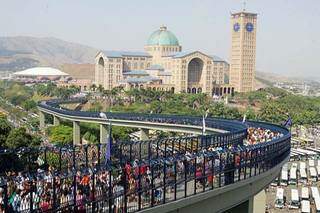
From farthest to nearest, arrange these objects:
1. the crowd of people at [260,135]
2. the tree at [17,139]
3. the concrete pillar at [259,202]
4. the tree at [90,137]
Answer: the tree at [90,137]
the tree at [17,139]
the crowd of people at [260,135]
the concrete pillar at [259,202]

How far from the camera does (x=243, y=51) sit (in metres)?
174

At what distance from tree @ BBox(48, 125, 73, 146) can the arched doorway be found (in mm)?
81296

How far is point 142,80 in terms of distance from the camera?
157m

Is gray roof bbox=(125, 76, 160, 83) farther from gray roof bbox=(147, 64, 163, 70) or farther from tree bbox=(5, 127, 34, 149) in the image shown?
tree bbox=(5, 127, 34, 149)

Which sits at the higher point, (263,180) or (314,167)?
(263,180)

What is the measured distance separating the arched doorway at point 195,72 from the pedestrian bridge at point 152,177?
124 metres

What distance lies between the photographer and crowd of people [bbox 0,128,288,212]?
16.1m

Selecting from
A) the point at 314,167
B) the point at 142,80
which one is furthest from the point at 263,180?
the point at 142,80

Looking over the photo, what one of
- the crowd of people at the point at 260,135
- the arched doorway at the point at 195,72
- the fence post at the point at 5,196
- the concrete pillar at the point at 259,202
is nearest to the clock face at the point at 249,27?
the arched doorway at the point at 195,72

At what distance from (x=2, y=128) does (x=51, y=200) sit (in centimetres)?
2993

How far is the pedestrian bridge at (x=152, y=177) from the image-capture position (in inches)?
663

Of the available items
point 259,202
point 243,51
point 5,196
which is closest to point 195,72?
point 243,51

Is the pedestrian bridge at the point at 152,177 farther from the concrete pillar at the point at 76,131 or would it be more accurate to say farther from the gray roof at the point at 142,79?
the gray roof at the point at 142,79

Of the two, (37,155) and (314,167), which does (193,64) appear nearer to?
(314,167)
